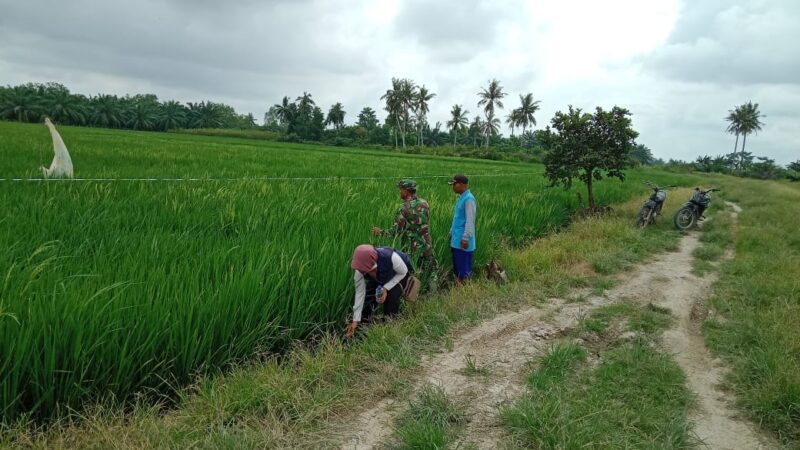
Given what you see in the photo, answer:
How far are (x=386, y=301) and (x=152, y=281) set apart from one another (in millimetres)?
1684

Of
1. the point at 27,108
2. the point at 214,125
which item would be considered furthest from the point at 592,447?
the point at 214,125

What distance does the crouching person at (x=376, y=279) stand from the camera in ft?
10.5

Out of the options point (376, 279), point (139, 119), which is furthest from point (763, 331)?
point (139, 119)

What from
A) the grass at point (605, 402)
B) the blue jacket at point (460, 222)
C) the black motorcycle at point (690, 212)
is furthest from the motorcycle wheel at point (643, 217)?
the grass at point (605, 402)

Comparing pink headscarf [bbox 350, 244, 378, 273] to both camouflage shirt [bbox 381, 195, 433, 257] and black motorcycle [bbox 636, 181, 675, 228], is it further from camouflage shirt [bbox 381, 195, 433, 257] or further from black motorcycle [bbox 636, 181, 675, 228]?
black motorcycle [bbox 636, 181, 675, 228]

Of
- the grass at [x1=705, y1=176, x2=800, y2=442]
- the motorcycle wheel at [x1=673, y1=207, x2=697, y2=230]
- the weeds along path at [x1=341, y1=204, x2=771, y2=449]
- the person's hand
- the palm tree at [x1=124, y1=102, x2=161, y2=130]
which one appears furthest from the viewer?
the palm tree at [x1=124, y1=102, x2=161, y2=130]

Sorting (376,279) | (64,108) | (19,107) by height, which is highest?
(64,108)

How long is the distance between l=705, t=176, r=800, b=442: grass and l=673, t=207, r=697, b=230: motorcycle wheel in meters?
2.01

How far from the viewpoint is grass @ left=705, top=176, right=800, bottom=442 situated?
2.48 metres

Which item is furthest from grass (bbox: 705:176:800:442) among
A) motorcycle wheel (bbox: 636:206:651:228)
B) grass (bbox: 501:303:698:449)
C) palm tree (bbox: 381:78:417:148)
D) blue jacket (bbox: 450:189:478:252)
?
palm tree (bbox: 381:78:417:148)

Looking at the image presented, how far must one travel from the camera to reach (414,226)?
4.30 meters

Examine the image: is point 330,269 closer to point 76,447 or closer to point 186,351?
point 186,351

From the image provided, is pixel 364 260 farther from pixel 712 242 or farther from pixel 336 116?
pixel 336 116

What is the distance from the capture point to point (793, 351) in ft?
10.2
